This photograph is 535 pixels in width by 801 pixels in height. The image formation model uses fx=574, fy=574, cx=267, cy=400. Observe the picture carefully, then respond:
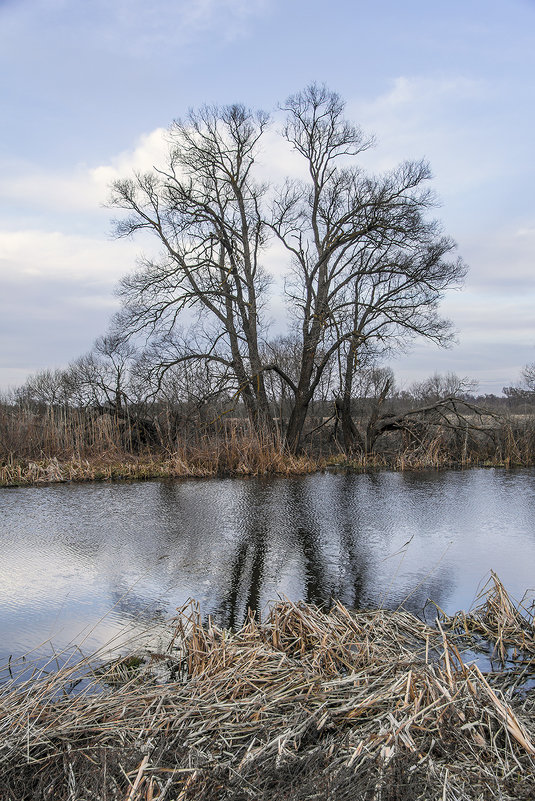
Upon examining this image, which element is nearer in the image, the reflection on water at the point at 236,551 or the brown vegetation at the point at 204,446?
the reflection on water at the point at 236,551

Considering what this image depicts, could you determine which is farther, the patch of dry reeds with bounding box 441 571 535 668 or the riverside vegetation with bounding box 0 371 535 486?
the riverside vegetation with bounding box 0 371 535 486

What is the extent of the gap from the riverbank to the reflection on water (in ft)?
3.46

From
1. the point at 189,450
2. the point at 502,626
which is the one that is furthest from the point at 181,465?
the point at 502,626

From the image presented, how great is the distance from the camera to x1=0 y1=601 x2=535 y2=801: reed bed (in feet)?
6.97

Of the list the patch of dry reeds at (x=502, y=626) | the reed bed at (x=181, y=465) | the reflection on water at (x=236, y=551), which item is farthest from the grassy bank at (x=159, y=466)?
the patch of dry reeds at (x=502, y=626)

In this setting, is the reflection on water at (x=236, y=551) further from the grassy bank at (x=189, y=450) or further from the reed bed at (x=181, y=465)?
the grassy bank at (x=189, y=450)

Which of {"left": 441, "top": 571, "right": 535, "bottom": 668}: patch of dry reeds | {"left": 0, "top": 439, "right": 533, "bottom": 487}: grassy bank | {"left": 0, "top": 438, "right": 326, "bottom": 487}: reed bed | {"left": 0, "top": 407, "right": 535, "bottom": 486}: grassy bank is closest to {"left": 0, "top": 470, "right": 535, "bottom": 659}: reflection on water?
{"left": 441, "top": 571, "right": 535, "bottom": 668}: patch of dry reeds

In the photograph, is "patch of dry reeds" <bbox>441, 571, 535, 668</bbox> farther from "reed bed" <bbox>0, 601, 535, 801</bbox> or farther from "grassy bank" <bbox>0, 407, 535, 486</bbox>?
"grassy bank" <bbox>0, 407, 535, 486</bbox>

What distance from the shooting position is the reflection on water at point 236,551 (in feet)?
15.9

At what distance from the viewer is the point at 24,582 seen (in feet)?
18.6

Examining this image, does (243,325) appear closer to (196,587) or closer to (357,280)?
(357,280)

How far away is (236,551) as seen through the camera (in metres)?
6.86

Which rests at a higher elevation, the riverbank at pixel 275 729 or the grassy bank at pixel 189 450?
the grassy bank at pixel 189 450

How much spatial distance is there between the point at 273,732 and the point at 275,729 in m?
0.01
